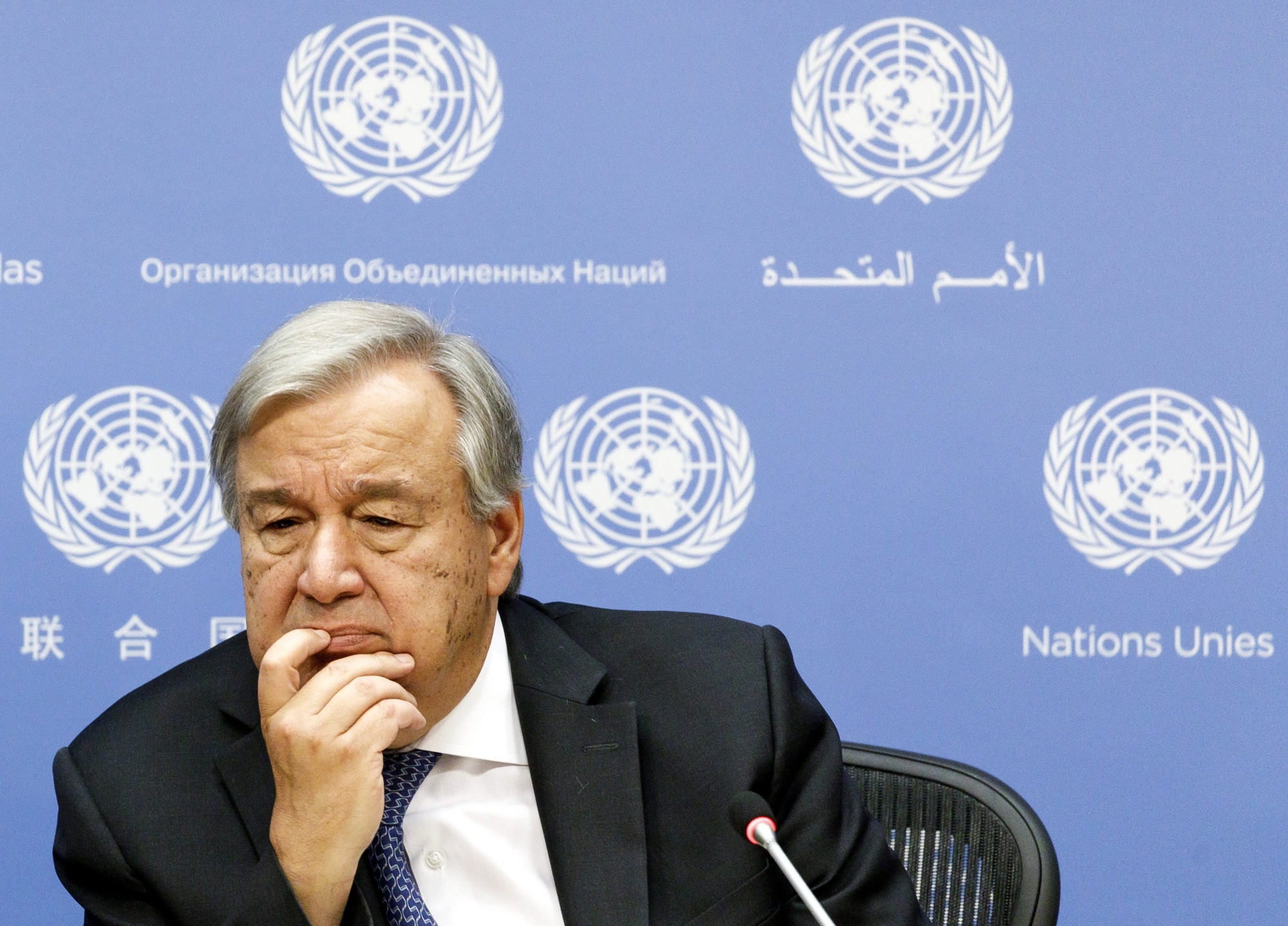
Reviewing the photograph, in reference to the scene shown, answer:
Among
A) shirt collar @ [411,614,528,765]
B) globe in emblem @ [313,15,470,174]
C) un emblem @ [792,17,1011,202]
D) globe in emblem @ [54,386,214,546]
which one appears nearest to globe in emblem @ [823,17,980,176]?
un emblem @ [792,17,1011,202]

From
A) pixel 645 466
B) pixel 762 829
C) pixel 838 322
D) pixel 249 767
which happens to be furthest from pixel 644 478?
pixel 762 829

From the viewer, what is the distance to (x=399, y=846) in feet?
6.01

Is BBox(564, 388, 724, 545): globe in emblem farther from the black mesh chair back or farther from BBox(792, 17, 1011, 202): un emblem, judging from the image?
the black mesh chair back

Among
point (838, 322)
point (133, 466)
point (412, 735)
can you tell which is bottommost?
point (412, 735)

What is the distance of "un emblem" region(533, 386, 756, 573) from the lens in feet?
8.90

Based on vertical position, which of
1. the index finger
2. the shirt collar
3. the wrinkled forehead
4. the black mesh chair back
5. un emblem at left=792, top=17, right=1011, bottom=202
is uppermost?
un emblem at left=792, top=17, right=1011, bottom=202

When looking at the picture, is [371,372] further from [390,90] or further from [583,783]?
[390,90]

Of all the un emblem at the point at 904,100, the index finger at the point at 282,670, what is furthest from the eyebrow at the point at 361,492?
the un emblem at the point at 904,100

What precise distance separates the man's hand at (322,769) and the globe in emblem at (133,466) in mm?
1111

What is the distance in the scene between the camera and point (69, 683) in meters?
2.68

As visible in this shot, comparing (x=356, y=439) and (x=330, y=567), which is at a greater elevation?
(x=356, y=439)

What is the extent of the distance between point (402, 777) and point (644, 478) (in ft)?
3.32

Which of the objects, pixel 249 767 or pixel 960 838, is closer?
pixel 249 767

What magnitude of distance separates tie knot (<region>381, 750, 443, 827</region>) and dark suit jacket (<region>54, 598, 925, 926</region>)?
0.25 feet
